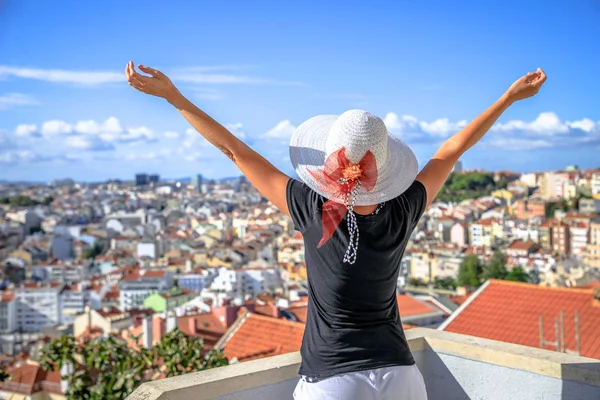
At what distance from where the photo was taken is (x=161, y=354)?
431 cm

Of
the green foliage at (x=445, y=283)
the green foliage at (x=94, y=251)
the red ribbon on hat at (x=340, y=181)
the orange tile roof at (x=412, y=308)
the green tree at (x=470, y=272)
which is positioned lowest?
the green foliage at (x=94, y=251)

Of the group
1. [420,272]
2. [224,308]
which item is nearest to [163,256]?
[420,272]

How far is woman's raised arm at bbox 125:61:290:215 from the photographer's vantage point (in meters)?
1.24

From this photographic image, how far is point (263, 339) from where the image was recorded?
7.00m

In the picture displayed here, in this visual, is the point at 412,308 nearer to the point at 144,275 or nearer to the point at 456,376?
the point at 456,376

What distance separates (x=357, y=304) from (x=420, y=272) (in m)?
40.6

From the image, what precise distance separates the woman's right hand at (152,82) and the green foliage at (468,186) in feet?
231

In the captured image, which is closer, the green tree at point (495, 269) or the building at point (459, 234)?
the green tree at point (495, 269)

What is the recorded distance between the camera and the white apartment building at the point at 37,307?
38562 mm

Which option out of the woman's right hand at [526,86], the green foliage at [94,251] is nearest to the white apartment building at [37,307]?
the green foliage at [94,251]

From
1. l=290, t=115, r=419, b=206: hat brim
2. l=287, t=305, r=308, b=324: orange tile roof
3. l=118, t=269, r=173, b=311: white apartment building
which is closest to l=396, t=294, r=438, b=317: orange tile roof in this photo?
l=287, t=305, r=308, b=324: orange tile roof

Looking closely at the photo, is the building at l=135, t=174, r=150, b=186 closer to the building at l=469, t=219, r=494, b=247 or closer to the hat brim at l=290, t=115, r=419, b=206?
the building at l=469, t=219, r=494, b=247

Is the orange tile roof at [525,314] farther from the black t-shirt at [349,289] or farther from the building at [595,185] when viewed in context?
the building at [595,185]

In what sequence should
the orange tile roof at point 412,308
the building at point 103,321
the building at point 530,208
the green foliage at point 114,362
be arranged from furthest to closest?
the building at point 530,208 → the building at point 103,321 → the orange tile roof at point 412,308 → the green foliage at point 114,362
